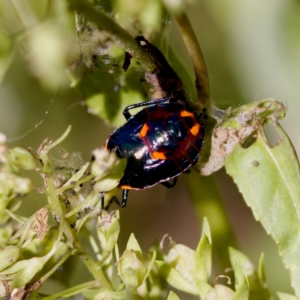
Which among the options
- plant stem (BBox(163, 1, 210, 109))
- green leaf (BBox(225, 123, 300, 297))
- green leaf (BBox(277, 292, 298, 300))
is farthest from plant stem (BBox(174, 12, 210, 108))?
green leaf (BBox(277, 292, 298, 300))

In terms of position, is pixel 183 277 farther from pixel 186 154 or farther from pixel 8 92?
pixel 8 92

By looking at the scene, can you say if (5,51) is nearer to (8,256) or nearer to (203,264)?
(8,256)

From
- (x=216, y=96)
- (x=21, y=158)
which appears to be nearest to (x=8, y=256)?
(x=21, y=158)

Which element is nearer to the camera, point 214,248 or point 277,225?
point 277,225

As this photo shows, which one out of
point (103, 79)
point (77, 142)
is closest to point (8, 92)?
point (77, 142)

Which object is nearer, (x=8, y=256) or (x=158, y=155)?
(x=8, y=256)

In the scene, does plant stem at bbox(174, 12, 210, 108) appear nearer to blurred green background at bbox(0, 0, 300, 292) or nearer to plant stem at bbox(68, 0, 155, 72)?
plant stem at bbox(68, 0, 155, 72)
